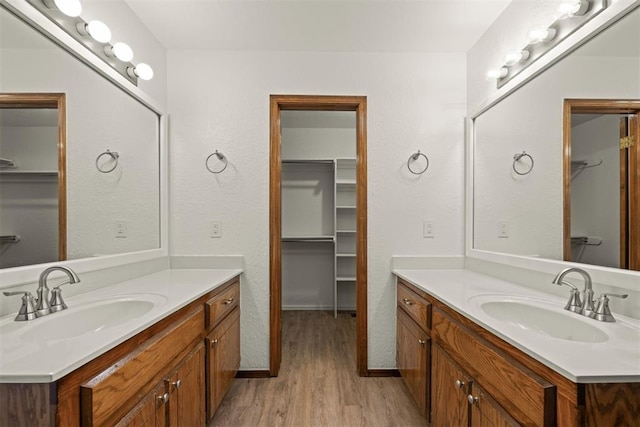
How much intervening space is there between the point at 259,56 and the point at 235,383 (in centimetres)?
246

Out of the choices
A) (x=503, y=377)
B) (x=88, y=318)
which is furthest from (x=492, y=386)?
(x=88, y=318)

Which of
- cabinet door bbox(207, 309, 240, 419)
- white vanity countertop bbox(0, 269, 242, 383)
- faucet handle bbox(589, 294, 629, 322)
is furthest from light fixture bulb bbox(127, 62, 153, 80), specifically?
faucet handle bbox(589, 294, 629, 322)

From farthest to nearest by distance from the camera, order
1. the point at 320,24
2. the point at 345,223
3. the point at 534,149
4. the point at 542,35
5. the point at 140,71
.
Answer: the point at 345,223 → the point at 320,24 → the point at 140,71 → the point at 534,149 → the point at 542,35

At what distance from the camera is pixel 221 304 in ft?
6.02

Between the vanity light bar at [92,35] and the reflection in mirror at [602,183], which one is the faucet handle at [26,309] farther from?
the reflection in mirror at [602,183]

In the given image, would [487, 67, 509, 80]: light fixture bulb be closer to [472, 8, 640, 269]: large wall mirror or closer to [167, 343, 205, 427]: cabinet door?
[472, 8, 640, 269]: large wall mirror

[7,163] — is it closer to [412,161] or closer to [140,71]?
[140,71]

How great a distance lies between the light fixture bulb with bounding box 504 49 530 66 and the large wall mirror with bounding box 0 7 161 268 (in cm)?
231

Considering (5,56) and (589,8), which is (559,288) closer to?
(589,8)

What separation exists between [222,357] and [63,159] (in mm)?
1345

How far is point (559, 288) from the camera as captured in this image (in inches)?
56.1

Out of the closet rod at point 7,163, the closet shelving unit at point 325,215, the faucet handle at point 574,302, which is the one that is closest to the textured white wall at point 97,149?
the closet rod at point 7,163

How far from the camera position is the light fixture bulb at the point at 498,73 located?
1861mm

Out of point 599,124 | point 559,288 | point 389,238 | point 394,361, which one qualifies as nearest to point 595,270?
point 559,288
